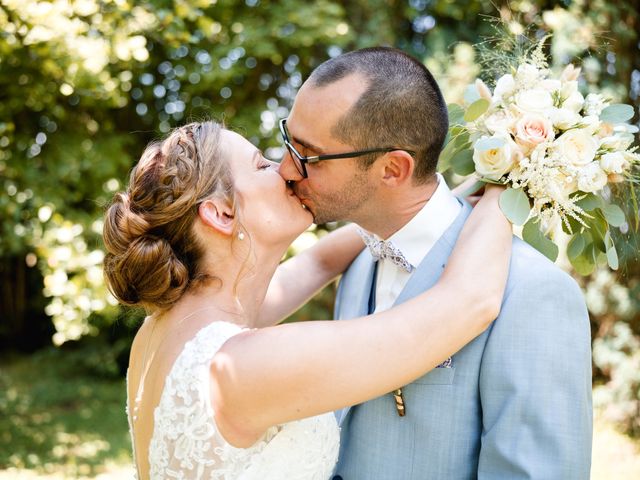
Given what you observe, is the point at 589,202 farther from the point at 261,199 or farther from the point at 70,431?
the point at 70,431

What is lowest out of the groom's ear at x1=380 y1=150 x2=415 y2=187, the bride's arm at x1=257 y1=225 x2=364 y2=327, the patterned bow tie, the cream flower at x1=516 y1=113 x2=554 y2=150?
the bride's arm at x1=257 y1=225 x2=364 y2=327

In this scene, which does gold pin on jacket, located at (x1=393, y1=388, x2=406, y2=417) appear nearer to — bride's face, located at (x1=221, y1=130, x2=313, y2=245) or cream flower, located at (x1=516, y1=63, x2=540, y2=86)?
bride's face, located at (x1=221, y1=130, x2=313, y2=245)

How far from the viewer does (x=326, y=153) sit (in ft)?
7.75

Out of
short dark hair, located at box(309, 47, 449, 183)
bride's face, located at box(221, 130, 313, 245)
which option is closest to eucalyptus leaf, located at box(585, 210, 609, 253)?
short dark hair, located at box(309, 47, 449, 183)

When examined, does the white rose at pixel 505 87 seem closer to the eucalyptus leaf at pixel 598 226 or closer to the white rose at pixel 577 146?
the white rose at pixel 577 146

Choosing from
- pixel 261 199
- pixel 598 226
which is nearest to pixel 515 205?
pixel 598 226

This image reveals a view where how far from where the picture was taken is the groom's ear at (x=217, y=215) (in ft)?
7.59

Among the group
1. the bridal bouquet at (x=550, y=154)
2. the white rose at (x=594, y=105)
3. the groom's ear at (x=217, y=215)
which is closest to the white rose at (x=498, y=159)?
the bridal bouquet at (x=550, y=154)

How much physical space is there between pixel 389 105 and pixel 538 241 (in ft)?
2.35

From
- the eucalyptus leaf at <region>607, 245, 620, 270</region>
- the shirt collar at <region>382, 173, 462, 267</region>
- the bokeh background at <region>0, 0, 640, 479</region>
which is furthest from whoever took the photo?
the bokeh background at <region>0, 0, 640, 479</region>

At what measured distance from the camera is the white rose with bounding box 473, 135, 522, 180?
2.11 m

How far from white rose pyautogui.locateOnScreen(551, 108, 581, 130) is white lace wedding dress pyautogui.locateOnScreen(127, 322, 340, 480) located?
126cm

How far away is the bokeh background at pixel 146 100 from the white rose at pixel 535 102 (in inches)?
79.8

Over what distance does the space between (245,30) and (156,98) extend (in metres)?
1.83
